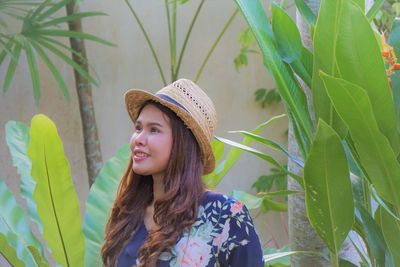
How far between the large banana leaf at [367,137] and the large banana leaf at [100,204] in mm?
965

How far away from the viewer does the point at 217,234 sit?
5.98ft

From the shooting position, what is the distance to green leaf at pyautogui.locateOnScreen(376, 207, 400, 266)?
207cm

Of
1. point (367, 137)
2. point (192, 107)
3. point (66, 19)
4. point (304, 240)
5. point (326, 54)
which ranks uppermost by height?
point (66, 19)

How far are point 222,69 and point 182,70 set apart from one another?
250 millimetres

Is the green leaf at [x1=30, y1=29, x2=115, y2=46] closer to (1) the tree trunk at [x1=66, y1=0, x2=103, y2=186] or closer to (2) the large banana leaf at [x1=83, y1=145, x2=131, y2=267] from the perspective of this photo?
(1) the tree trunk at [x1=66, y1=0, x2=103, y2=186]

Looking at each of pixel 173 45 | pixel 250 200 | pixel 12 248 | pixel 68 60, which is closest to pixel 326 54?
pixel 250 200

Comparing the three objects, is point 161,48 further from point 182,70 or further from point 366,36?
point 366,36

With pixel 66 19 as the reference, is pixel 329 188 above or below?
below

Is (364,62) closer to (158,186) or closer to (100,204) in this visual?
(158,186)

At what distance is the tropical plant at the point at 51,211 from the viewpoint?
2516mm

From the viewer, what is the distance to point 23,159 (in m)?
2.73

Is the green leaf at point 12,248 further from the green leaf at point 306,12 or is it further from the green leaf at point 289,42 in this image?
the green leaf at point 306,12

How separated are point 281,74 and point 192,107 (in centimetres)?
38

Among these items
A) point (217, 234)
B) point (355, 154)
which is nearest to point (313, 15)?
point (355, 154)
